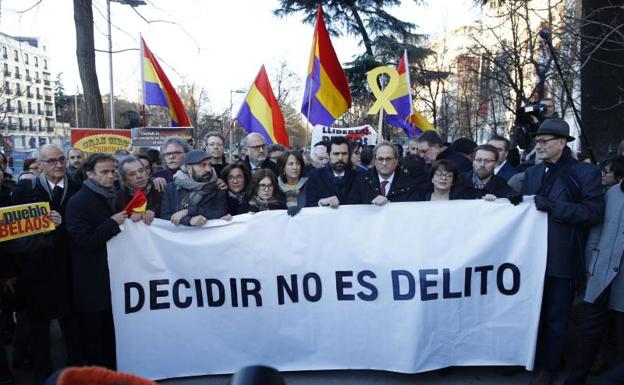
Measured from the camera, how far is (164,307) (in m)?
3.83

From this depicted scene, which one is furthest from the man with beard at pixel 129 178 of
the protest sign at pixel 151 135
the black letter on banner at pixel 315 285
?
the protest sign at pixel 151 135

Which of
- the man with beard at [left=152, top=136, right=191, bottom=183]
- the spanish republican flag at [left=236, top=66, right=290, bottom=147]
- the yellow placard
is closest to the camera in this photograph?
the yellow placard

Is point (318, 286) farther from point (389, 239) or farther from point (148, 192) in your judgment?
point (148, 192)

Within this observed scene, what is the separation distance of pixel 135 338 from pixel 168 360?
1.06 feet

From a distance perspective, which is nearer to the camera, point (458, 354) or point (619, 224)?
point (619, 224)

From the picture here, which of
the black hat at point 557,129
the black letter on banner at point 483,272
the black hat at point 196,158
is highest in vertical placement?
the black hat at point 557,129

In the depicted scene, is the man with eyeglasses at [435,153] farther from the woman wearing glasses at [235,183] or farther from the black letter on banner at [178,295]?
the black letter on banner at [178,295]

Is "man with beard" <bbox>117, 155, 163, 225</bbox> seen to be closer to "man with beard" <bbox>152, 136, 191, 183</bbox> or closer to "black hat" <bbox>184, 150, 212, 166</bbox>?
"black hat" <bbox>184, 150, 212, 166</bbox>

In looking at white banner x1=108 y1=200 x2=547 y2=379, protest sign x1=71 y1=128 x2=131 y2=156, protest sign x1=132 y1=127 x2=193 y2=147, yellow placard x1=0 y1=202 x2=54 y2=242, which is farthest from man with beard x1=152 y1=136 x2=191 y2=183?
protest sign x1=132 y1=127 x2=193 y2=147

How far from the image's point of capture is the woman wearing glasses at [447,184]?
390cm

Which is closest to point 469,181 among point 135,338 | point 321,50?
point 135,338

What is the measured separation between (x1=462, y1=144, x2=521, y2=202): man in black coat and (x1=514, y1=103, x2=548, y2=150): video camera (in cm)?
232

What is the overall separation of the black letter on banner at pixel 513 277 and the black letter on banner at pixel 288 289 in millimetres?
1619

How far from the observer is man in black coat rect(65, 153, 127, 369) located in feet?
11.5
